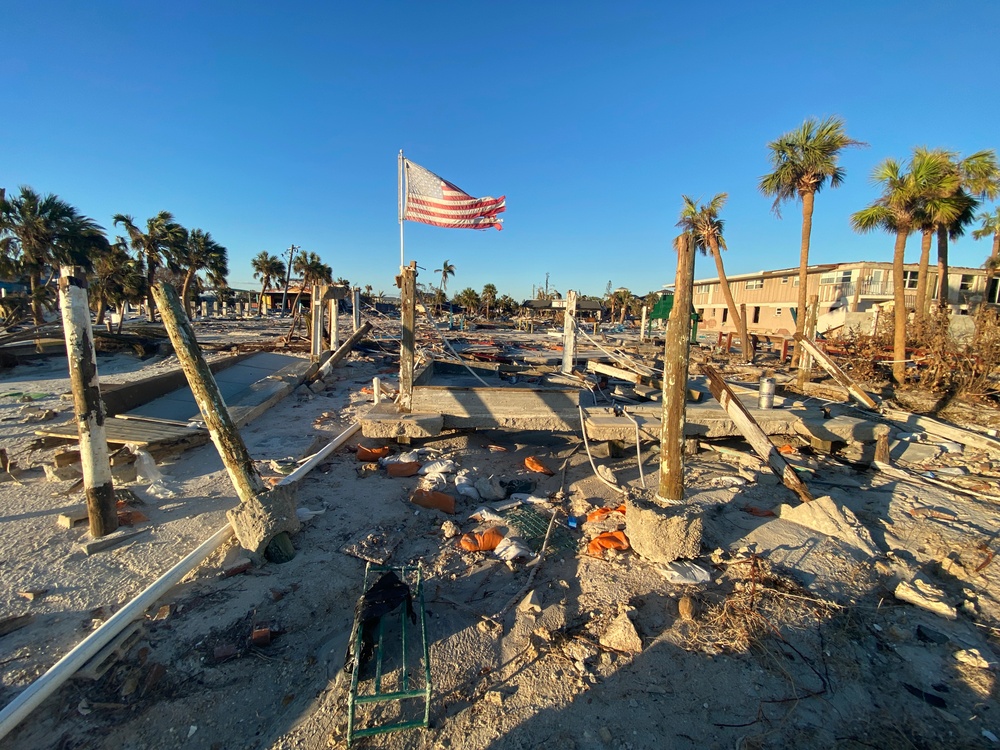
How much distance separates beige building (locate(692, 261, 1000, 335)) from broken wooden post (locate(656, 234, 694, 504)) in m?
27.4

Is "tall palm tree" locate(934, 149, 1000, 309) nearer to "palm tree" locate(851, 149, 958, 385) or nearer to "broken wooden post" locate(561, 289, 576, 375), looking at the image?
"palm tree" locate(851, 149, 958, 385)

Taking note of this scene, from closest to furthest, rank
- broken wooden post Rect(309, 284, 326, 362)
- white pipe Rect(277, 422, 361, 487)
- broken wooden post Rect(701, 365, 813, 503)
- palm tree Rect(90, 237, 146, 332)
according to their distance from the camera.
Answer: white pipe Rect(277, 422, 361, 487)
broken wooden post Rect(701, 365, 813, 503)
broken wooden post Rect(309, 284, 326, 362)
palm tree Rect(90, 237, 146, 332)

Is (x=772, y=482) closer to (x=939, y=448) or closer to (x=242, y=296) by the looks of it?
(x=939, y=448)

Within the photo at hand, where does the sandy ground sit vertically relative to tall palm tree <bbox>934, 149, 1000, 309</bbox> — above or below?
below

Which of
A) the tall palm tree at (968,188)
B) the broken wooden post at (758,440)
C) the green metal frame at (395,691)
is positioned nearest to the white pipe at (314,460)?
the green metal frame at (395,691)

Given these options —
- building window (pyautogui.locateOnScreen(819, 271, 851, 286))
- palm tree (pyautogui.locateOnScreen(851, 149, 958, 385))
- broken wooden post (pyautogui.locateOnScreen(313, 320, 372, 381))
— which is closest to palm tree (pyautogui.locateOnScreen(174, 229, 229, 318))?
broken wooden post (pyautogui.locateOnScreen(313, 320, 372, 381))

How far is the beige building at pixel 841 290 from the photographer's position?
98.2ft

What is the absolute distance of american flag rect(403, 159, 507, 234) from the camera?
673 cm

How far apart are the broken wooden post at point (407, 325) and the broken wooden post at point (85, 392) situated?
3455mm

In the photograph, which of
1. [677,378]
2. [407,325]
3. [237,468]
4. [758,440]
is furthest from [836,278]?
[237,468]

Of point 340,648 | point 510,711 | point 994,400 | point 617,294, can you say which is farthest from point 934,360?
point 617,294

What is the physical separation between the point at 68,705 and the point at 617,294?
59824 millimetres

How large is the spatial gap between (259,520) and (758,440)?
20.4 feet

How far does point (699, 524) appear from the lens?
401 centimetres
